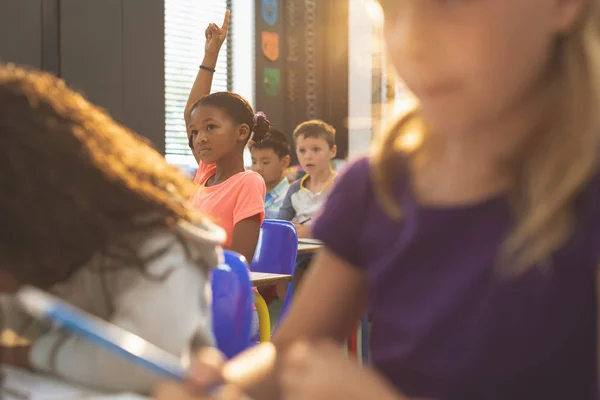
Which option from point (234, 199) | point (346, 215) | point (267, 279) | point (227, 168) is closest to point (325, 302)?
point (346, 215)

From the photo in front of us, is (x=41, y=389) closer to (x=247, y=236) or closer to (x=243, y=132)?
(x=247, y=236)

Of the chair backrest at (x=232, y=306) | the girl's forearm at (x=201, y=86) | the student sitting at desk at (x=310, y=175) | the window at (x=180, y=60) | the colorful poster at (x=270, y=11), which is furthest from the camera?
the colorful poster at (x=270, y=11)

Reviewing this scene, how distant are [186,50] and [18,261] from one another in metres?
4.22

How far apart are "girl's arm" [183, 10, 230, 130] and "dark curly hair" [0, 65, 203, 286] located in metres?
1.83

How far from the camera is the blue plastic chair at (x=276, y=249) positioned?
7.04 ft

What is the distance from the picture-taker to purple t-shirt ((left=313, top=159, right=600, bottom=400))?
51 centimetres

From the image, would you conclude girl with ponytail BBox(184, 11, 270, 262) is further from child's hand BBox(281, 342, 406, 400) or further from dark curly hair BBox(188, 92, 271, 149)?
child's hand BBox(281, 342, 406, 400)

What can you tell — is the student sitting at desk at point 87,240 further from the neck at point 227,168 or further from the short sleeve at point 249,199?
the neck at point 227,168

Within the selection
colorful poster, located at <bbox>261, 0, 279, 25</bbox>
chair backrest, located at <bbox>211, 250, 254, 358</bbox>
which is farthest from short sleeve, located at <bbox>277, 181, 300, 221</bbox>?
chair backrest, located at <bbox>211, 250, 254, 358</bbox>

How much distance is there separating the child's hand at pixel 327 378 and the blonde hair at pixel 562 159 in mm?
149

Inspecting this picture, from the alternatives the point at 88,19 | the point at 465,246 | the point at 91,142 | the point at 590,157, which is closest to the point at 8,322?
the point at 91,142

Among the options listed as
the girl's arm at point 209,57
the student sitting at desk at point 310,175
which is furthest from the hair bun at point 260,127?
the student sitting at desk at point 310,175

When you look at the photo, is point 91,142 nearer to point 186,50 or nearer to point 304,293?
point 304,293

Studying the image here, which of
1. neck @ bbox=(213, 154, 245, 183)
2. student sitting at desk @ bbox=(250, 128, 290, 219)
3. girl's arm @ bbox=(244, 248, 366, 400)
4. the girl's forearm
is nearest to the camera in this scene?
girl's arm @ bbox=(244, 248, 366, 400)
